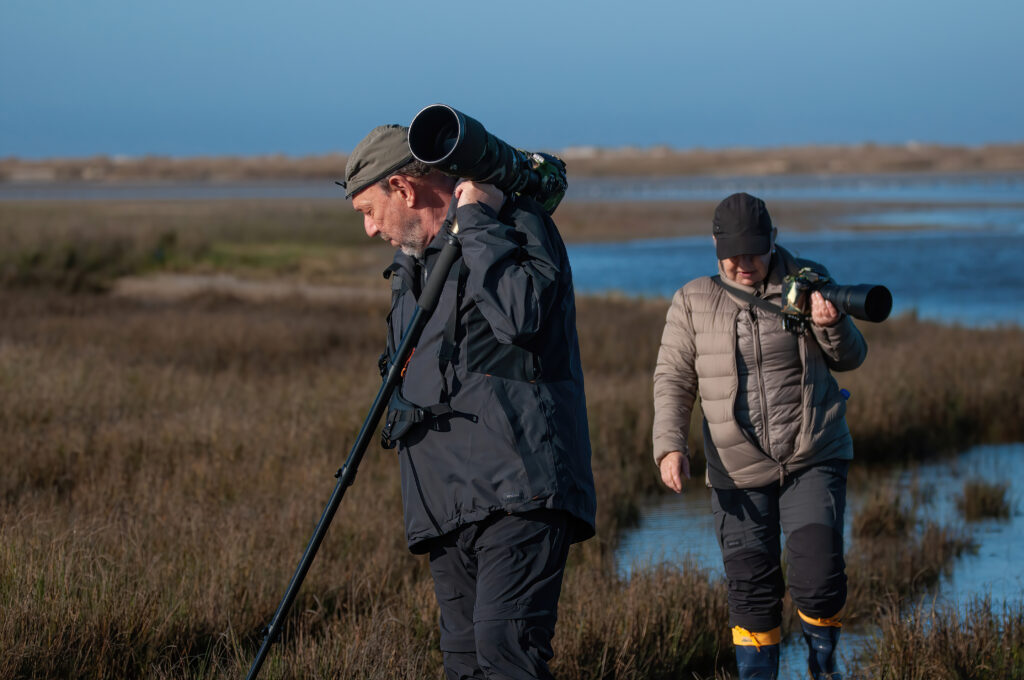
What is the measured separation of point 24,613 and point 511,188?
2264 mm

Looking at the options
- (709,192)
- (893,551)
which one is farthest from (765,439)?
(709,192)

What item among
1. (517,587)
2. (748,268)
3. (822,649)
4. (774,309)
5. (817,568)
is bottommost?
(822,649)

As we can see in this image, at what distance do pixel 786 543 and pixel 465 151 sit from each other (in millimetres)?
1895

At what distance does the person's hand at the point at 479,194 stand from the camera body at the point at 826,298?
109 cm

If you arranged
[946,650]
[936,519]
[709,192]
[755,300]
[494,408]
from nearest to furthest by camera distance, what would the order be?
[494,408] < [755,300] < [946,650] < [936,519] < [709,192]

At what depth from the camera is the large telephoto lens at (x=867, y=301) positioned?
3238mm

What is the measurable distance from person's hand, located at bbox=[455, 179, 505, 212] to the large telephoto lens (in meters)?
1.11

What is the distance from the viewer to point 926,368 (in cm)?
1096

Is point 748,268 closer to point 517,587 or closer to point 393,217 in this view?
point 393,217

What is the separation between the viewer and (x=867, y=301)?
3250 millimetres

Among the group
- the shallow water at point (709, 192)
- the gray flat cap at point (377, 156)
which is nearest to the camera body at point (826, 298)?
the gray flat cap at point (377, 156)

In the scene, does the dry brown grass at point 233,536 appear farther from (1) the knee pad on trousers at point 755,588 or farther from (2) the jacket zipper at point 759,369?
(2) the jacket zipper at point 759,369

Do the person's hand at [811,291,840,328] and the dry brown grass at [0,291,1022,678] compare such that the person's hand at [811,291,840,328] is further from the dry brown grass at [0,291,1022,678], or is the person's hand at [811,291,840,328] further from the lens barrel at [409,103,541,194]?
the dry brown grass at [0,291,1022,678]

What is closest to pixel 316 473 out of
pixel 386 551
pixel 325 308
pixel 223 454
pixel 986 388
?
pixel 223 454
